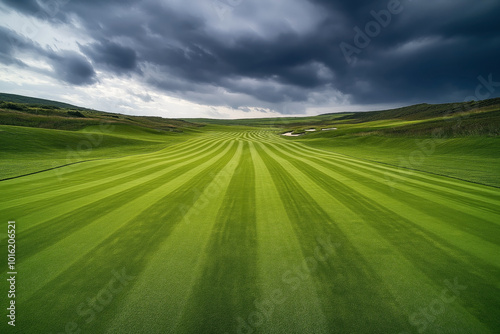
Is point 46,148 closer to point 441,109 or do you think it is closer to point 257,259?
point 257,259

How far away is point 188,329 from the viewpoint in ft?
10.7

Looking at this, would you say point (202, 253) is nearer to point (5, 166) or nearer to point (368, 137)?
point (5, 166)

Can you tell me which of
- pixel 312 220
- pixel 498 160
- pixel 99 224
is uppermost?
pixel 498 160

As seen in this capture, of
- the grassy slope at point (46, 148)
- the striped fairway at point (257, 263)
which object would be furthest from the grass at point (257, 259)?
the grassy slope at point (46, 148)

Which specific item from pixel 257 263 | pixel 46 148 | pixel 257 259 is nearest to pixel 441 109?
pixel 257 259

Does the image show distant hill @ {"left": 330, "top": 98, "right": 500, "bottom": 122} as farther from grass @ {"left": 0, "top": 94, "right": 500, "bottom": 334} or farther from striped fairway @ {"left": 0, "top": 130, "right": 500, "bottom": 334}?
striped fairway @ {"left": 0, "top": 130, "right": 500, "bottom": 334}

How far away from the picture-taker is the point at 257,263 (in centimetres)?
485

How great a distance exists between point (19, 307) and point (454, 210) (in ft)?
41.3

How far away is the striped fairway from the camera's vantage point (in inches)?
135

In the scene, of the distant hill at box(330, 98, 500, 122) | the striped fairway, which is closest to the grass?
the striped fairway

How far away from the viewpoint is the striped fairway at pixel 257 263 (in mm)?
3441

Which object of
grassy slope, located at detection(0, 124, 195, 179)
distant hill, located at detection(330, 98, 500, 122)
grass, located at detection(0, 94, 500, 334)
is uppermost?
distant hill, located at detection(330, 98, 500, 122)

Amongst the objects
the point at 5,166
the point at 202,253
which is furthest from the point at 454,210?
the point at 5,166

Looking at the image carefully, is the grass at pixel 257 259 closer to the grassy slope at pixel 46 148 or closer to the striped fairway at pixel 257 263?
the striped fairway at pixel 257 263
